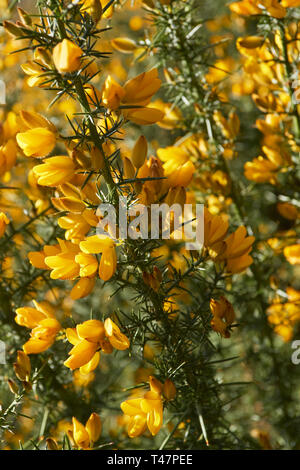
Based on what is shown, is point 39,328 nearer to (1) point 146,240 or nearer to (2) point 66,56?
(1) point 146,240

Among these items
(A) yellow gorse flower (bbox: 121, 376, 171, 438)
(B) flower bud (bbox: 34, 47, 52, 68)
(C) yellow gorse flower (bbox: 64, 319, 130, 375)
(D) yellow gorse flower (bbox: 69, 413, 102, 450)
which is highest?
(B) flower bud (bbox: 34, 47, 52, 68)

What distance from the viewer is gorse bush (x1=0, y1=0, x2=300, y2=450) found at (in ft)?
2.25

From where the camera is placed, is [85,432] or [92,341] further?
[85,432]

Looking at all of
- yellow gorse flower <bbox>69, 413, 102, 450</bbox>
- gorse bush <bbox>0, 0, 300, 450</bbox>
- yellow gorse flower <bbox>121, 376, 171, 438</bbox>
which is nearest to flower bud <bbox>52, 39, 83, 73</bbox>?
gorse bush <bbox>0, 0, 300, 450</bbox>

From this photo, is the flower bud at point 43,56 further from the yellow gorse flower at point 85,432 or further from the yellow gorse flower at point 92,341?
the yellow gorse flower at point 85,432

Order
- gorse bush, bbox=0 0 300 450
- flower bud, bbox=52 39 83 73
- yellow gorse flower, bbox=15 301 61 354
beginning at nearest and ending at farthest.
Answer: flower bud, bbox=52 39 83 73, gorse bush, bbox=0 0 300 450, yellow gorse flower, bbox=15 301 61 354

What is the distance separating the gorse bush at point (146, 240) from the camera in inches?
27.0

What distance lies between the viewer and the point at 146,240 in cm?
74

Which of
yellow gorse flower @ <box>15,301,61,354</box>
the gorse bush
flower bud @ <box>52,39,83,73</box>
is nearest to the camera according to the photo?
flower bud @ <box>52,39,83,73</box>

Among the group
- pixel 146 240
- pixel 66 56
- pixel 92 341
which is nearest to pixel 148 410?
pixel 92 341

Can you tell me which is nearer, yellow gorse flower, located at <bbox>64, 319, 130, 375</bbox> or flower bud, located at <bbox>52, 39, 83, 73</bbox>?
flower bud, located at <bbox>52, 39, 83, 73</bbox>

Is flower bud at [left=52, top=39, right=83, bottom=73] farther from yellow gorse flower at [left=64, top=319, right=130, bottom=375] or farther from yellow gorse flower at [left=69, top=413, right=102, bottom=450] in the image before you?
yellow gorse flower at [left=69, top=413, right=102, bottom=450]

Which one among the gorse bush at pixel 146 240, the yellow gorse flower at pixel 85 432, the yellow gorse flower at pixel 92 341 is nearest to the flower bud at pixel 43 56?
the gorse bush at pixel 146 240
